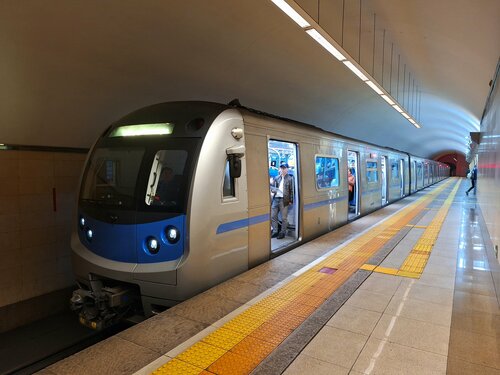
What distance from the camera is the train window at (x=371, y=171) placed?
10.4 metres

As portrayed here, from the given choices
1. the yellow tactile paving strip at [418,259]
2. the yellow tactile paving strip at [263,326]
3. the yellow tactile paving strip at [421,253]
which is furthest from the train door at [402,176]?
the yellow tactile paving strip at [263,326]

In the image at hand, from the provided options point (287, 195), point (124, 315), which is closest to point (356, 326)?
point (124, 315)

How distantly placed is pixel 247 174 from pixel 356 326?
2.26m

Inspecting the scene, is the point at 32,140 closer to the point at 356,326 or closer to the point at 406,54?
the point at 356,326

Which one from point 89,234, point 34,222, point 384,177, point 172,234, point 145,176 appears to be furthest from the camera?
point 384,177

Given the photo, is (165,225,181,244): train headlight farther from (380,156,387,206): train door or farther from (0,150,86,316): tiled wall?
(380,156,387,206): train door

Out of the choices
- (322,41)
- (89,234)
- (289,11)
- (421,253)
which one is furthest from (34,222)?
(421,253)

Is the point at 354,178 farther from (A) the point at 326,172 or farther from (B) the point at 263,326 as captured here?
(B) the point at 263,326

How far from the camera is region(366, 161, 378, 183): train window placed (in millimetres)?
10430

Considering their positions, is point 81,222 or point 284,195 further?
point 284,195

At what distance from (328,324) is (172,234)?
1.81 metres

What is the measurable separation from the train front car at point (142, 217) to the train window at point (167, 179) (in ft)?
0.04

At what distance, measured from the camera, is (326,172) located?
7.36 m

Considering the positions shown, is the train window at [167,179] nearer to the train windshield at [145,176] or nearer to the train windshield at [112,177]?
the train windshield at [145,176]
